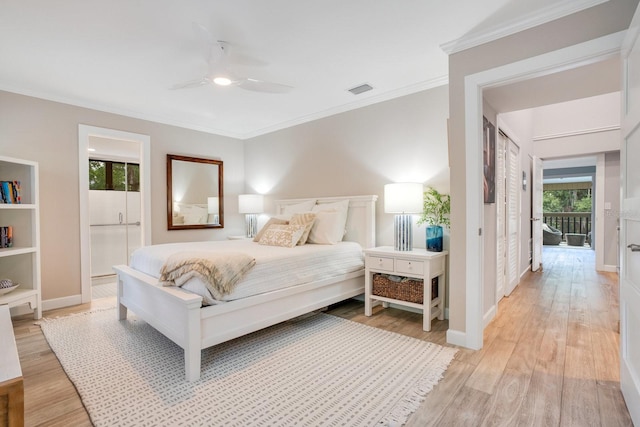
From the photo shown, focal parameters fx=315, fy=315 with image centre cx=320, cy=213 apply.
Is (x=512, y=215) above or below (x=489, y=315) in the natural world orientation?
above

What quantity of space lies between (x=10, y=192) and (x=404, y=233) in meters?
3.88

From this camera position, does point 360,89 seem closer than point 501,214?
Yes

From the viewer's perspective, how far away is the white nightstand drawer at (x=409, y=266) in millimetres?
2869

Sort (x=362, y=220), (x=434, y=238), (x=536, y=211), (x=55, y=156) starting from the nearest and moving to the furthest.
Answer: (x=434, y=238), (x=55, y=156), (x=362, y=220), (x=536, y=211)

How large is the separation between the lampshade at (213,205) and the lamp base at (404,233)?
3122 millimetres

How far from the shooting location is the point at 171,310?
2244mm

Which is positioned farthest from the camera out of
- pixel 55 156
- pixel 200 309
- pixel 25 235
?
pixel 55 156

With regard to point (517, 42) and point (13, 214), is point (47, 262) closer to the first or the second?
point (13, 214)

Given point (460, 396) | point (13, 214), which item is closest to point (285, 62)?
point (460, 396)

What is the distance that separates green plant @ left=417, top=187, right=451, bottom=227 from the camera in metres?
3.14

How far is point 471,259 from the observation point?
2.44 meters

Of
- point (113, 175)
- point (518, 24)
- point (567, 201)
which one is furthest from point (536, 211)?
point (567, 201)

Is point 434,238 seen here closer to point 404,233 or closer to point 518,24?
point 404,233

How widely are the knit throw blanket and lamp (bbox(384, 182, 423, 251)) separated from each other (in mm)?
1517
